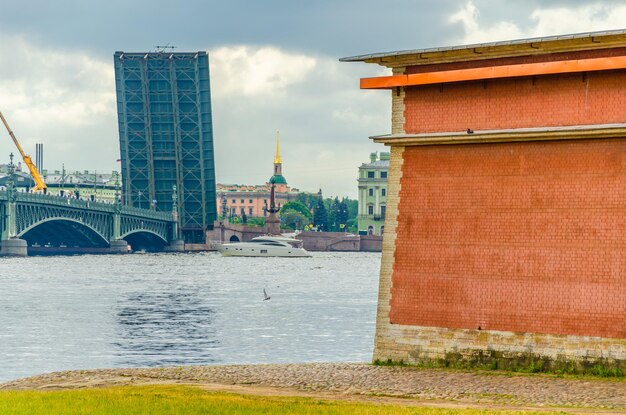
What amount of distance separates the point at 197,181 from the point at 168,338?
63.8 metres

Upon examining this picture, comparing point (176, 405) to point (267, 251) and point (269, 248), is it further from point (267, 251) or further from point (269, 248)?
point (267, 251)

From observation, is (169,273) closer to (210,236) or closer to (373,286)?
(373,286)

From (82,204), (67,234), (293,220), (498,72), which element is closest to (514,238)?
(498,72)

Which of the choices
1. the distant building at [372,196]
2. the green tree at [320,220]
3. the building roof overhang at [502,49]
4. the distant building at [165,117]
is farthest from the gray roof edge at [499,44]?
the green tree at [320,220]

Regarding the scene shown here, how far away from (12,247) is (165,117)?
21672 mm

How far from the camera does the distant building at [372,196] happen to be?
164 m

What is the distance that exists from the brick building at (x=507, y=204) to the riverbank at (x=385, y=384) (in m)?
0.78

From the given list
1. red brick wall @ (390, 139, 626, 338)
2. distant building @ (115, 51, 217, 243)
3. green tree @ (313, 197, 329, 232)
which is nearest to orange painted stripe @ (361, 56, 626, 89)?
red brick wall @ (390, 139, 626, 338)

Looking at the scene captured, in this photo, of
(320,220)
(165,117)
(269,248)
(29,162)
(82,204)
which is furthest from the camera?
(320,220)

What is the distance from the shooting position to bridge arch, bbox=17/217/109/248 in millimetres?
110750

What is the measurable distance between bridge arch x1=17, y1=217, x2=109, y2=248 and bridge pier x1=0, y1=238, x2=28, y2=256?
3.10ft

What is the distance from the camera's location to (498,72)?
20.5 m

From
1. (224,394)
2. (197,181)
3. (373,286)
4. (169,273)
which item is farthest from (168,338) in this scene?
(197,181)

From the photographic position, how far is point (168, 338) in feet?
123
